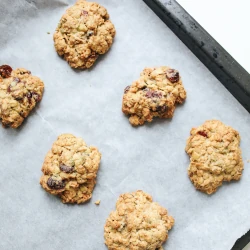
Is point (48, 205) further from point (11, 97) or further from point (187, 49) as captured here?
point (187, 49)

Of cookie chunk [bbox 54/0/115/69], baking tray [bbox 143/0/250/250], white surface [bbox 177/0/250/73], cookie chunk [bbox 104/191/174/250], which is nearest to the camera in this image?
cookie chunk [bbox 104/191/174/250]

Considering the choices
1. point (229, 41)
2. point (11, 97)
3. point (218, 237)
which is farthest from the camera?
point (229, 41)

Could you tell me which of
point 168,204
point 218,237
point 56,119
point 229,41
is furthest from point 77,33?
point 218,237

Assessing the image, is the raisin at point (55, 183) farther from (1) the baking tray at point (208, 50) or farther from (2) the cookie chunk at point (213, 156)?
(1) the baking tray at point (208, 50)

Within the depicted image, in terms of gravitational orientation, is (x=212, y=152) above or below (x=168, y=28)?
below

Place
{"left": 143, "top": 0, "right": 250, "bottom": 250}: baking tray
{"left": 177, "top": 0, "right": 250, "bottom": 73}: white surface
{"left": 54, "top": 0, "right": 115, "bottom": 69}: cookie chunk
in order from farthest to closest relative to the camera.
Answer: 1. {"left": 177, "top": 0, "right": 250, "bottom": 73}: white surface
2. {"left": 54, "top": 0, "right": 115, "bottom": 69}: cookie chunk
3. {"left": 143, "top": 0, "right": 250, "bottom": 250}: baking tray

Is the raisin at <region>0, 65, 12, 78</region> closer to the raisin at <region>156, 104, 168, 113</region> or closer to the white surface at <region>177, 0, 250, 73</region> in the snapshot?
the raisin at <region>156, 104, 168, 113</region>

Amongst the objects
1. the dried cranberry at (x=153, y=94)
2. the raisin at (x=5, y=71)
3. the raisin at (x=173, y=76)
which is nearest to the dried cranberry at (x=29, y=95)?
the raisin at (x=5, y=71)

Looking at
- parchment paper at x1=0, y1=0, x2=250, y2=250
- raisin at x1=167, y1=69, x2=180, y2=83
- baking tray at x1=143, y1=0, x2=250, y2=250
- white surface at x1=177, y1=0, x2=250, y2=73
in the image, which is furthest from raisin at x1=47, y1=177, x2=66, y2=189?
white surface at x1=177, y1=0, x2=250, y2=73
